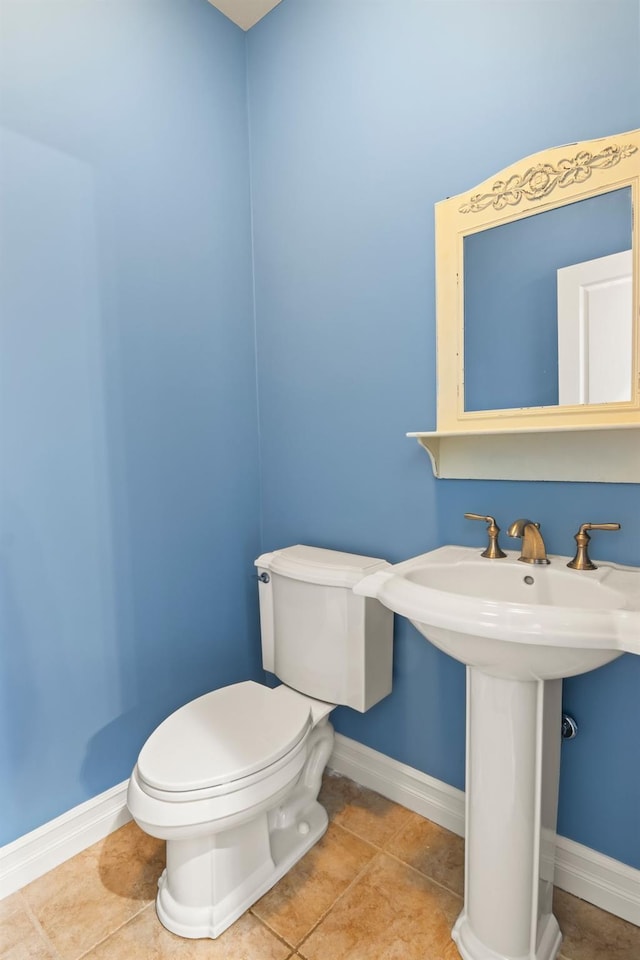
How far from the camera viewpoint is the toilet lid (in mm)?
1083

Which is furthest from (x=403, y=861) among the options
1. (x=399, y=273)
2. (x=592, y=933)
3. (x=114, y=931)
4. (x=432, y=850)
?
(x=399, y=273)

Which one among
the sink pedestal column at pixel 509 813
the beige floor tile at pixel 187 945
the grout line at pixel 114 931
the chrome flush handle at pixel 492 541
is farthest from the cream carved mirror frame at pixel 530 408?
the grout line at pixel 114 931

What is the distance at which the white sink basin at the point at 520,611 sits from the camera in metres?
0.79

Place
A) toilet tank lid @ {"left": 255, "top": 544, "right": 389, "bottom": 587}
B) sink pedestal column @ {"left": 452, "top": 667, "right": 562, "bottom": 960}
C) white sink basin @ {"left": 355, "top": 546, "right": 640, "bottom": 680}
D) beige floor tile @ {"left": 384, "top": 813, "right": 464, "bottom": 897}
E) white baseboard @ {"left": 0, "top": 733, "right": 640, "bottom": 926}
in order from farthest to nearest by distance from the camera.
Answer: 1. toilet tank lid @ {"left": 255, "top": 544, "right": 389, "bottom": 587}
2. beige floor tile @ {"left": 384, "top": 813, "right": 464, "bottom": 897}
3. white baseboard @ {"left": 0, "top": 733, "right": 640, "bottom": 926}
4. sink pedestal column @ {"left": 452, "top": 667, "right": 562, "bottom": 960}
5. white sink basin @ {"left": 355, "top": 546, "right": 640, "bottom": 680}

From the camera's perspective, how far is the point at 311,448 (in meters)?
1.69

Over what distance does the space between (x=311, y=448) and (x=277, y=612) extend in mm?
547

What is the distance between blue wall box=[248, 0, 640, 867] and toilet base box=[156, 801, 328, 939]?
0.51 meters

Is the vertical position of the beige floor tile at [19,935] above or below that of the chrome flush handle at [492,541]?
below

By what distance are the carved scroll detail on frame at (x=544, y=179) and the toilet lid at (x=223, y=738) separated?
4.46 ft

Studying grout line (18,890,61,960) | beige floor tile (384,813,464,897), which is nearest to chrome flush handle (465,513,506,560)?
beige floor tile (384,813,464,897)

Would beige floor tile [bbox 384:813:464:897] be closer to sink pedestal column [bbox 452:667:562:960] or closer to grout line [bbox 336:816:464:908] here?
grout line [bbox 336:816:464:908]

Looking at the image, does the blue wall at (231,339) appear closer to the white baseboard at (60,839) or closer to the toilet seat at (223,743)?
the white baseboard at (60,839)

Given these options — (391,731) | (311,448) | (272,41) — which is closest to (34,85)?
(272,41)

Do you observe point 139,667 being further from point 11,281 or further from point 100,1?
point 100,1
